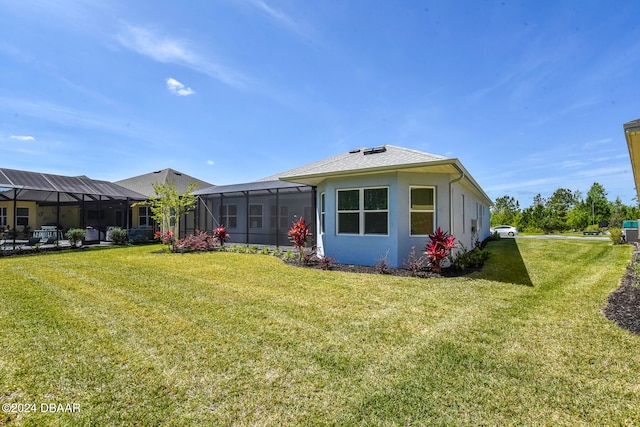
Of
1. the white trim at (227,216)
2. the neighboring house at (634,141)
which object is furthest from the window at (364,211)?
the white trim at (227,216)

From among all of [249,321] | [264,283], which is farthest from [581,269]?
[249,321]

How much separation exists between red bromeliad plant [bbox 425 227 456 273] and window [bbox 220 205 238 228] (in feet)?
40.4

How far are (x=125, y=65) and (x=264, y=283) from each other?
865cm

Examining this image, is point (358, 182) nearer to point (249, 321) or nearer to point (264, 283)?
point (264, 283)

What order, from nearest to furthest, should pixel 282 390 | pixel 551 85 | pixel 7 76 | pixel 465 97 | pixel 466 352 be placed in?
pixel 282 390 → pixel 466 352 → pixel 7 76 → pixel 551 85 → pixel 465 97

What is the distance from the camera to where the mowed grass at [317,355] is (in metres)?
2.46

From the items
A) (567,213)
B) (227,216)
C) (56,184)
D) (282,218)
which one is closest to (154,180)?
(56,184)

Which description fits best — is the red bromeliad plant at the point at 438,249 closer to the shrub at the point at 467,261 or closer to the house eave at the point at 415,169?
the shrub at the point at 467,261

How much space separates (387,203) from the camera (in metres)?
8.92

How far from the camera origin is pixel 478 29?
9.84 m

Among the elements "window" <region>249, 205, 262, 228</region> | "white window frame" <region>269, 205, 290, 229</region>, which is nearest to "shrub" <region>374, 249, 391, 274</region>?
"white window frame" <region>269, 205, 290, 229</region>

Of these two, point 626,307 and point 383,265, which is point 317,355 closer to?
point 383,265

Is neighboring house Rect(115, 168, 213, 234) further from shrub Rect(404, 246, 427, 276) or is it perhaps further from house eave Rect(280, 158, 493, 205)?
shrub Rect(404, 246, 427, 276)

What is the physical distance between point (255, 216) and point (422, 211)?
10.6m
